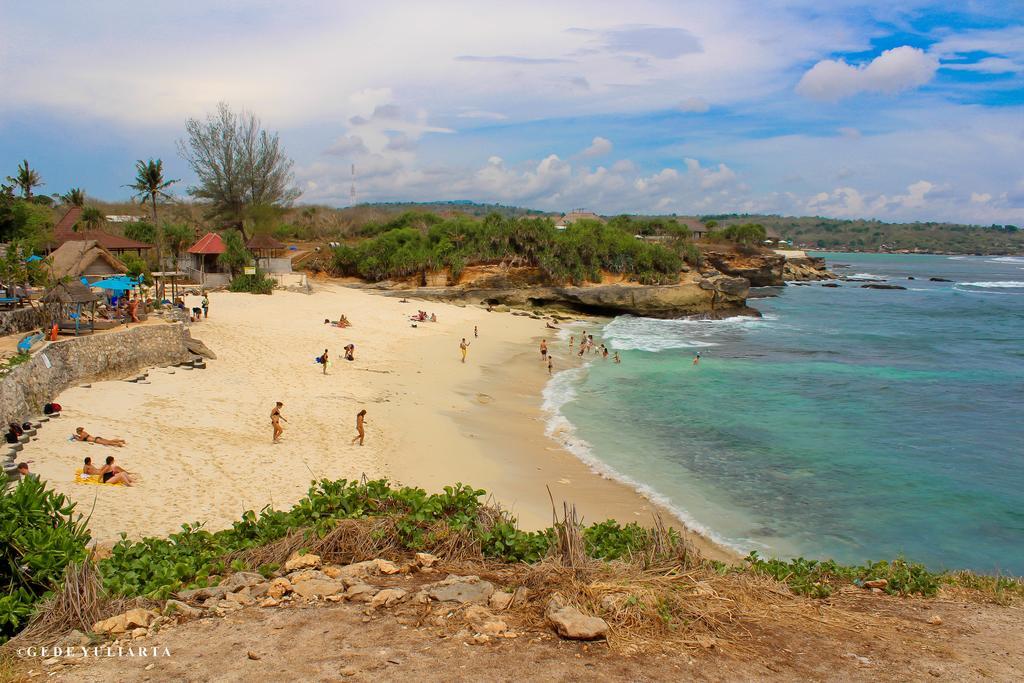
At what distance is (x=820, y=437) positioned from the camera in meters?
17.7

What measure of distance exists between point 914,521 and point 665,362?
15.3m

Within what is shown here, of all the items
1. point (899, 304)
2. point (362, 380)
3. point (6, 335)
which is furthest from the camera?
point (899, 304)

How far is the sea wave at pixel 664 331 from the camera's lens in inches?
1276

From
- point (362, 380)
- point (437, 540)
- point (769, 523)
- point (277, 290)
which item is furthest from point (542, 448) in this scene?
point (277, 290)

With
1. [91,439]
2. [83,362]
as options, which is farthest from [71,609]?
[83,362]

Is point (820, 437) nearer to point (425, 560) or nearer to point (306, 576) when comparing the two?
point (425, 560)

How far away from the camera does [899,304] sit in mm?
54938

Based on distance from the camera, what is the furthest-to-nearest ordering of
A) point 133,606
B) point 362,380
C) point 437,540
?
1. point 362,380
2. point 437,540
3. point 133,606

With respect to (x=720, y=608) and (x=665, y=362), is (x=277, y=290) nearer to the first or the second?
(x=665, y=362)

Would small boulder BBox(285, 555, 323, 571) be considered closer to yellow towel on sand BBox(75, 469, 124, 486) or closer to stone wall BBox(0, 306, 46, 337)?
yellow towel on sand BBox(75, 469, 124, 486)

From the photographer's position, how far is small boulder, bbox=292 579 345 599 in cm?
580

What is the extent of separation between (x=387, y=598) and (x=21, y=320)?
56.6 feet

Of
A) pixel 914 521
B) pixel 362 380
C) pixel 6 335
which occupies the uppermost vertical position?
pixel 6 335

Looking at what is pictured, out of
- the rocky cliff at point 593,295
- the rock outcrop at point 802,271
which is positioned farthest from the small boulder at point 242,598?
the rock outcrop at point 802,271
